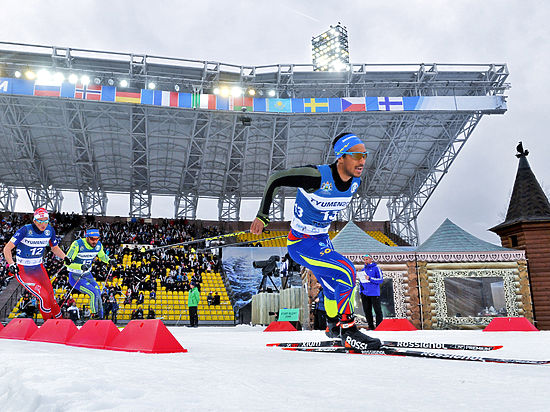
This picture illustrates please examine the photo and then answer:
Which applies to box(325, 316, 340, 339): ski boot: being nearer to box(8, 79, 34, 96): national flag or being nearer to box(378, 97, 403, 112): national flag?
box(378, 97, 403, 112): national flag

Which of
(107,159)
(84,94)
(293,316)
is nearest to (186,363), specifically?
(293,316)

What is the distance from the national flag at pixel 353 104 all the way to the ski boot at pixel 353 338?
69.3 feet

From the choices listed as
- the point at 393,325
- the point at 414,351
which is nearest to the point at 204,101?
the point at 393,325

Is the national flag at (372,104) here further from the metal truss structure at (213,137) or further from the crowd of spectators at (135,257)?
the crowd of spectators at (135,257)

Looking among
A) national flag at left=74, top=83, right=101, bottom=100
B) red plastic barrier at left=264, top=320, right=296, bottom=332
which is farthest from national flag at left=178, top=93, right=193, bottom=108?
red plastic barrier at left=264, top=320, right=296, bottom=332

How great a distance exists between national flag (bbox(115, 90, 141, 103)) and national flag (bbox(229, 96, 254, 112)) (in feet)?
16.0

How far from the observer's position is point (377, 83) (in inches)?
976

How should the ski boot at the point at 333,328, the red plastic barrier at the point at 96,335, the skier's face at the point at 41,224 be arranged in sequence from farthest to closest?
the skier's face at the point at 41,224 < the red plastic barrier at the point at 96,335 < the ski boot at the point at 333,328

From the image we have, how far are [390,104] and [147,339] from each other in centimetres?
2275

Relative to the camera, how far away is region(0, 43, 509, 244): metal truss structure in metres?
24.1

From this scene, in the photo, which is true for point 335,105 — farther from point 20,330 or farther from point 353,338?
point 353,338

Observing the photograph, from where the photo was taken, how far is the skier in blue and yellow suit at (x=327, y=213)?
3.92 meters

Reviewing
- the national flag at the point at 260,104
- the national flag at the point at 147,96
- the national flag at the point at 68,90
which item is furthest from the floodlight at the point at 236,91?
the national flag at the point at 68,90

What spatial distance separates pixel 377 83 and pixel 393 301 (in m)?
15.2
